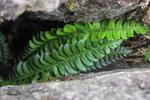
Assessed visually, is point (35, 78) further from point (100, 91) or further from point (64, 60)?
point (100, 91)

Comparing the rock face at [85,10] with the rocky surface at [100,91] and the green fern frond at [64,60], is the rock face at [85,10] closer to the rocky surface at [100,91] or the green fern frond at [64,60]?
the green fern frond at [64,60]

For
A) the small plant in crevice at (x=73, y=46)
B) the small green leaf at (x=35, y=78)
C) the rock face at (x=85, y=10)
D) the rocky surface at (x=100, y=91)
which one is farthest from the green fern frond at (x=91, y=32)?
the rocky surface at (x=100, y=91)

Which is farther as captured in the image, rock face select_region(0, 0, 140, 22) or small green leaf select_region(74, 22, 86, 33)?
small green leaf select_region(74, 22, 86, 33)

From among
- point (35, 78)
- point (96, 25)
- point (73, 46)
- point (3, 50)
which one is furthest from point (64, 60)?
point (3, 50)

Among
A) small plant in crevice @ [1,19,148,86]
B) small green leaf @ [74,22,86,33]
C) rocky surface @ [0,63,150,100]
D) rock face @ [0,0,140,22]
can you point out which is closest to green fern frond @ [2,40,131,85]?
small plant in crevice @ [1,19,148,86]

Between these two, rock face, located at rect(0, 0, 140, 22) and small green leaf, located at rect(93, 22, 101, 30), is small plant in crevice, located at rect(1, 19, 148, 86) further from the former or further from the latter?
rock face, located at rect(0, 0, 140, 22)

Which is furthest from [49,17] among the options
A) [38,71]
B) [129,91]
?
[129,91]
